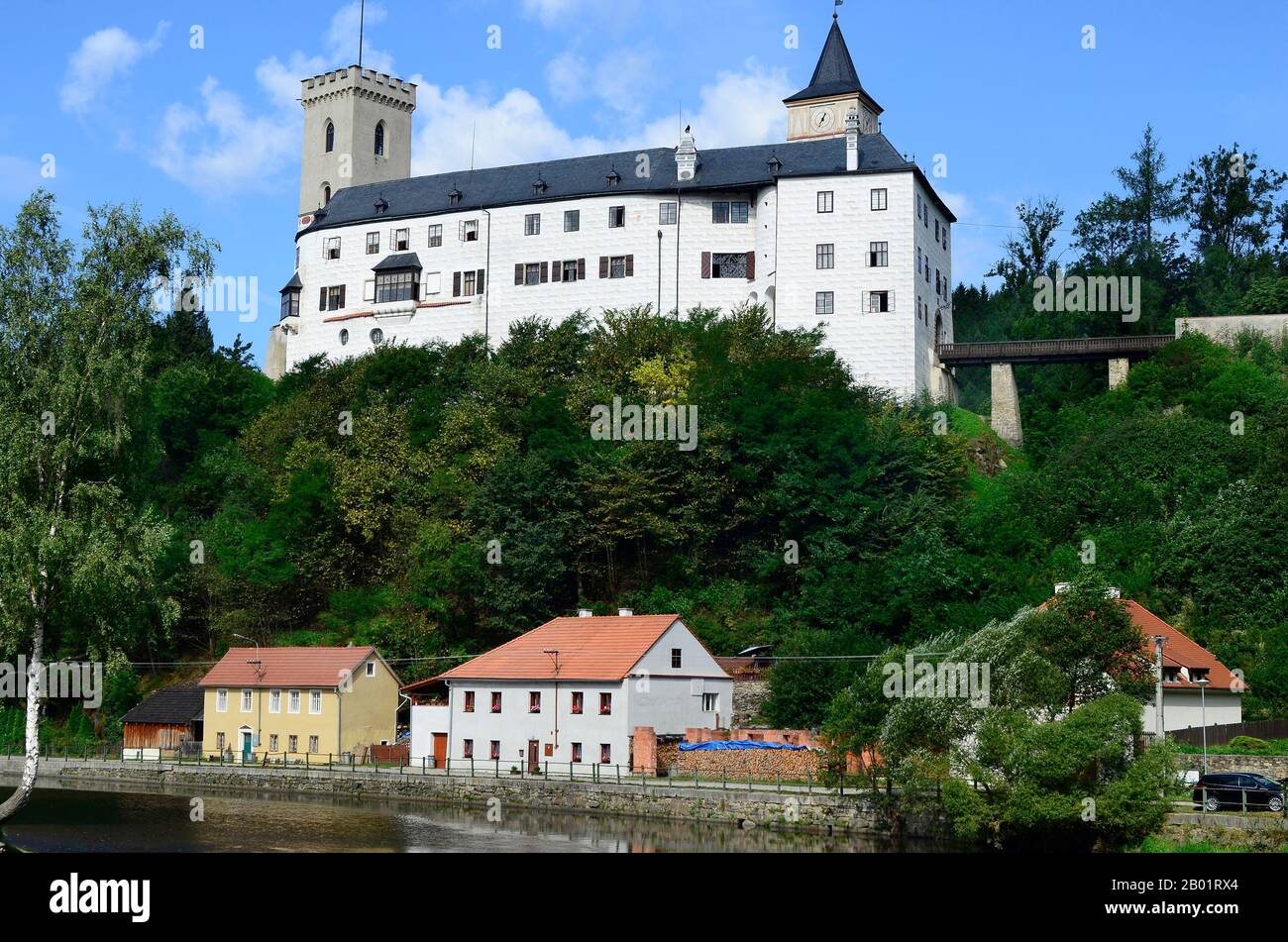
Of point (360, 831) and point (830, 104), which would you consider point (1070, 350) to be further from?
point (360, 831)

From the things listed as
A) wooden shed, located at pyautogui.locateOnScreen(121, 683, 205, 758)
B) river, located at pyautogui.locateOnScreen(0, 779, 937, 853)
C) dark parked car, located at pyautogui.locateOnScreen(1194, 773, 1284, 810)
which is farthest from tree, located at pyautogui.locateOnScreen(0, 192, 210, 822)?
wooden shed, located at pyautogui.locateOnScreen(121, 683, 205, 758)

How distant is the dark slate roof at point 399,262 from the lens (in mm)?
85875

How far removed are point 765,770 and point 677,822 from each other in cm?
444

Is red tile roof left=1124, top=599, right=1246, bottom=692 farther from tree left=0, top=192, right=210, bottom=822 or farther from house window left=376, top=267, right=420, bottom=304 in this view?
house window left=376, top=267, right=420, bottom=304

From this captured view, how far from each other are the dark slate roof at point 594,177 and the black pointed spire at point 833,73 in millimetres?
8238

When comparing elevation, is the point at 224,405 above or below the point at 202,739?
above

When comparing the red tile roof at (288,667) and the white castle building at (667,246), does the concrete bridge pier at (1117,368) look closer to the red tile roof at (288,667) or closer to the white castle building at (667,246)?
the white castle building at (667,246)

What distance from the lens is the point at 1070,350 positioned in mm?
73750

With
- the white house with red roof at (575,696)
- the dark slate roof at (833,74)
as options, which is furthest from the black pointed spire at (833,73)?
the white house with red roof at (575,696)

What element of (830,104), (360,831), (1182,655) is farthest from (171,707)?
(830,104)

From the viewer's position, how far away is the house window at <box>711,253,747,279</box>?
7881 cm

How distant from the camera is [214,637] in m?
68.7

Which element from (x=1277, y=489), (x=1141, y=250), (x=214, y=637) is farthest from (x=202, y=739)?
(x=1141, y=250)
